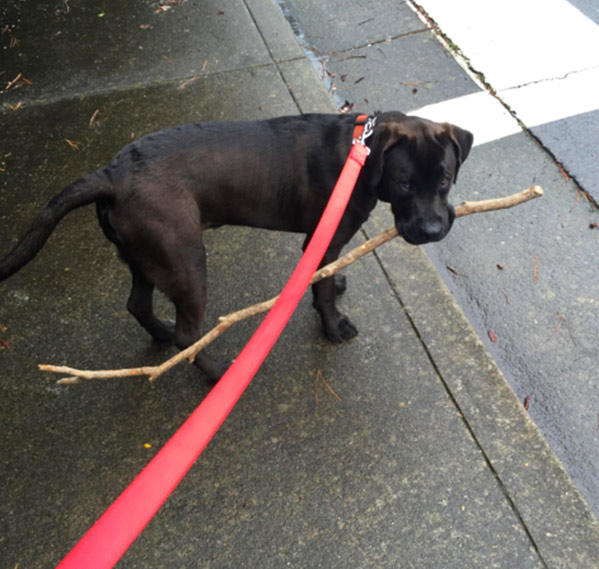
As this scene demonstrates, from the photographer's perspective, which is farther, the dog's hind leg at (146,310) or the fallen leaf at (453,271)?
the fallen leaf at (453,271)

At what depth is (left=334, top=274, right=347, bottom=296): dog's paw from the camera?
3.50m

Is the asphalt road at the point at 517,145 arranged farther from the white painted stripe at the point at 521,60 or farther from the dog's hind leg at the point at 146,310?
the dog's hind leg at the point at 146,310

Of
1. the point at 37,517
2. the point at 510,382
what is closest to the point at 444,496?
the point at 510,382

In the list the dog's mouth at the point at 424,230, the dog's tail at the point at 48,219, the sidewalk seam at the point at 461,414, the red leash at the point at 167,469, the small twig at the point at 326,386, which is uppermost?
the red leash at the point at 167,469

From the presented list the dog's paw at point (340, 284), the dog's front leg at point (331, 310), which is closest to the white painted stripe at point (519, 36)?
the dog's paw at point (340, 284)

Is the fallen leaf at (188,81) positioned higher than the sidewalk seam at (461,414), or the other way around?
the fallen leaf at (188,81)

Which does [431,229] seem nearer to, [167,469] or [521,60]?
[167,469]

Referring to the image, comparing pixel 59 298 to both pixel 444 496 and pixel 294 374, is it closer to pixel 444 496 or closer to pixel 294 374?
pixel 294 374

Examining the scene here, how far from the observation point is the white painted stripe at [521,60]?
462 centimetres

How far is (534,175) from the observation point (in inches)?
166

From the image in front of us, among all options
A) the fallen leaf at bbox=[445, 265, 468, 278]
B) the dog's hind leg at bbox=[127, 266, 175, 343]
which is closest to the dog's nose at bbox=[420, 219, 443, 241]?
the fallen leaf at bbox=[445, 265, 468, 278]

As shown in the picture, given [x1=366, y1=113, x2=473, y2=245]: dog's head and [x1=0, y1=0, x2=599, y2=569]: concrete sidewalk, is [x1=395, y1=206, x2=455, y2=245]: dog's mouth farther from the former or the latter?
[x1=0, y1=0, x2=599, y2=569]: concrete sidewalk

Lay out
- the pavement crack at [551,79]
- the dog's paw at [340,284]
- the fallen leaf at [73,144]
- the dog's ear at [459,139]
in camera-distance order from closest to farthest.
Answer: the dog's ear at [459,139]
the dog's paw at [340,284]
the fallen leaf at [73,144]
the pavement crack at [551,79]

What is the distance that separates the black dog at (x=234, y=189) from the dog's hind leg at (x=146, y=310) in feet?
0.03
